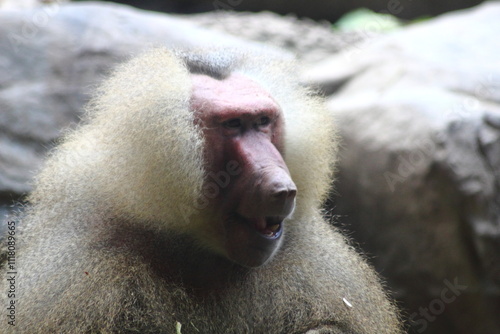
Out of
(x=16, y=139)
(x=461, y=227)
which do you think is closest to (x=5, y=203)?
(x=16, y=139)

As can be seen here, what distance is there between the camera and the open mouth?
2766 millimetres

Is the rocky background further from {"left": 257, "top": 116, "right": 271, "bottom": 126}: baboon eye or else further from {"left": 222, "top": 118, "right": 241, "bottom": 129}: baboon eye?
{"left": 222, "top": 118, "right": 241, "bottom": 129}: baboon eye

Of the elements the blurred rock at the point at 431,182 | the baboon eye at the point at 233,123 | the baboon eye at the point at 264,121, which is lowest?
the blurred rock at the point at 431,182

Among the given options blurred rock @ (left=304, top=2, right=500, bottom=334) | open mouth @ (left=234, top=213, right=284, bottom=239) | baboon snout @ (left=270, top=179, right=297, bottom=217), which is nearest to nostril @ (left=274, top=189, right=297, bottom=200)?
baboon snout @ (left=270, top=179, right=297, bottom=217)

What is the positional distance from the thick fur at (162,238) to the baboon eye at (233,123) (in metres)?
0.14

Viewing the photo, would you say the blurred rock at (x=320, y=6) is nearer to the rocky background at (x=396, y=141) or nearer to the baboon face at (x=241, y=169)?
the rocky background at (x=396, y=141)

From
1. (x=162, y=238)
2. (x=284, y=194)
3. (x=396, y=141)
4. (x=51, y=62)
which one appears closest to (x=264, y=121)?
(x=284, y=194)

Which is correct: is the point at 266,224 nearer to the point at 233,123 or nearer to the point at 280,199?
the point at 280,199

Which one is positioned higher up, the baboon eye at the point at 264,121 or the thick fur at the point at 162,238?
the baboon eye at the point at 264,121

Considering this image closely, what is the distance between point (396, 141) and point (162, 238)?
319cm

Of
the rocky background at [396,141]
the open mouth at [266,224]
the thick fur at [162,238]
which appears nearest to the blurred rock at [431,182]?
the rocky background at [396,141]

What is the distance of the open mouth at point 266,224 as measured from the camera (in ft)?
9.07

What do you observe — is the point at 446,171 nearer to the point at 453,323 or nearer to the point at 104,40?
the point at 453,323

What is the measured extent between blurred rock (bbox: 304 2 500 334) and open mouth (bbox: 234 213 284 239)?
6.98ft
